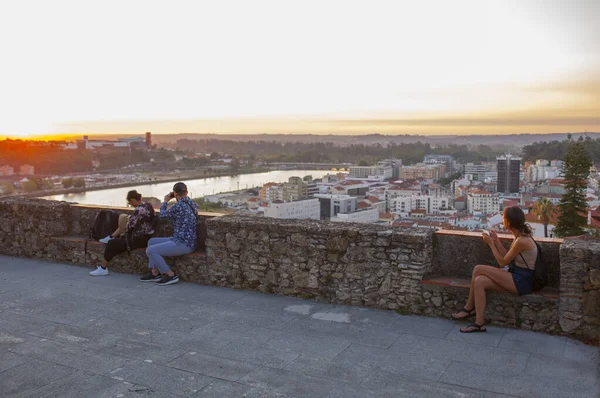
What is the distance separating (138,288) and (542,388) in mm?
3463

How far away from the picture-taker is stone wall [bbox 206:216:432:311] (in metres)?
4.39

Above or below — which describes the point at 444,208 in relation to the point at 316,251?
below

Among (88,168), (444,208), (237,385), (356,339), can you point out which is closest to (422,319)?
(356,339)

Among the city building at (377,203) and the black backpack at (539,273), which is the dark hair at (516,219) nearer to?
the black backpack at (539,273)

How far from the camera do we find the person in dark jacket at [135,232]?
18.2ft

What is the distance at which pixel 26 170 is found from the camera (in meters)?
75.8

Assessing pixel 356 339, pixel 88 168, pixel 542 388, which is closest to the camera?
pixel 542 388

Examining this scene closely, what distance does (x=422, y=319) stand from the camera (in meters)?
4.23

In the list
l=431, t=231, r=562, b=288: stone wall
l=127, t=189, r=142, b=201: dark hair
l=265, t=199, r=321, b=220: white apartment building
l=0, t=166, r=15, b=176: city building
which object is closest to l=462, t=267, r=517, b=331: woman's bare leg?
l=431, t=231, r=562, b=288: stone wall

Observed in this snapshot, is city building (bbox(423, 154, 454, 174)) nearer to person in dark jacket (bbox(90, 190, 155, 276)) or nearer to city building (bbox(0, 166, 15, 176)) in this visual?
city building (bbox(0, 166, 15, 176))

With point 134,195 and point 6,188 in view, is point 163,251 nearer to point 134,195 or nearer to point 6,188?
point 134,195

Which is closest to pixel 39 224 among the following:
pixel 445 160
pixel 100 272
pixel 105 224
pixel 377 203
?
pixel 105 224

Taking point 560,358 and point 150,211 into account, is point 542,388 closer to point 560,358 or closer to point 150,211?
point 560,358

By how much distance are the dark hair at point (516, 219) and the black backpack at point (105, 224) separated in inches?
157
